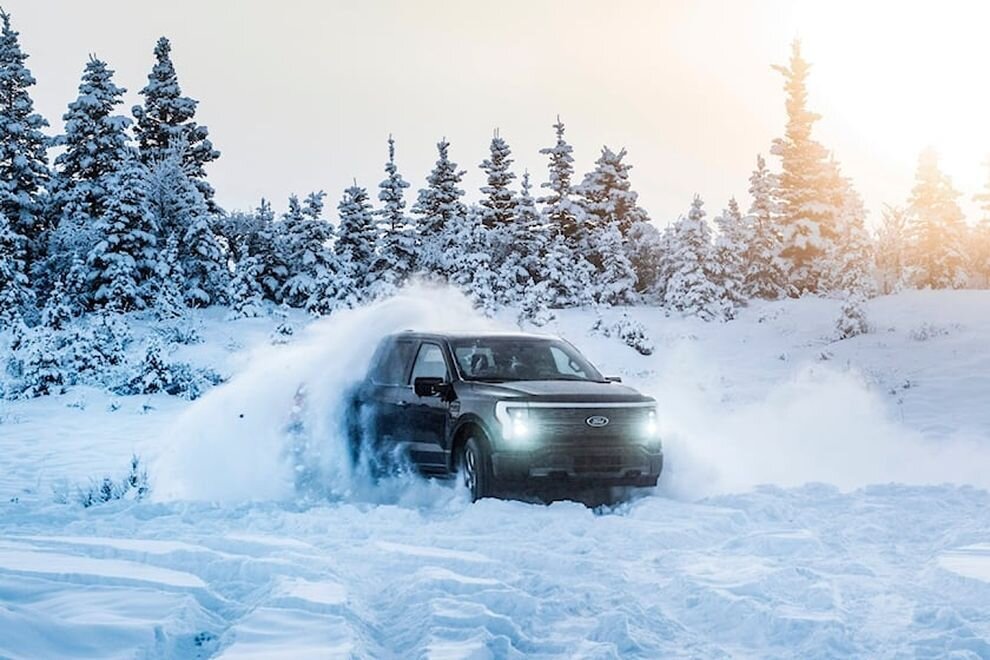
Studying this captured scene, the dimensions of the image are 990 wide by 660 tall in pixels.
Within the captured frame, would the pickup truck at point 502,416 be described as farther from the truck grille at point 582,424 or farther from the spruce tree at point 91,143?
the spruce tree at point 91,143

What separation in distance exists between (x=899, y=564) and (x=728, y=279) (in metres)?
34.9

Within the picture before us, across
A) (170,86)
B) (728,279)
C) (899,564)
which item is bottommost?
(899,564)

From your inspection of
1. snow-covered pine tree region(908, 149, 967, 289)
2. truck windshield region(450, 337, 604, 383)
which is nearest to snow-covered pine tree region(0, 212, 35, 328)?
truck windshield region(450, 337, 604, 383)

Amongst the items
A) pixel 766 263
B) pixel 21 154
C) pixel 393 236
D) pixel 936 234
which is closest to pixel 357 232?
pixel 393 236

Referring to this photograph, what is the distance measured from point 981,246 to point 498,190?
24.9 m

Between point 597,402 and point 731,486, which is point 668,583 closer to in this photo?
point 597,402

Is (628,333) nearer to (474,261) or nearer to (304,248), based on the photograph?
(474,261)

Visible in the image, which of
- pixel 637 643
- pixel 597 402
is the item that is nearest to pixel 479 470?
pixel 597 402

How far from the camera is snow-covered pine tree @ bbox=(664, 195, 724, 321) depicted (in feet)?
127

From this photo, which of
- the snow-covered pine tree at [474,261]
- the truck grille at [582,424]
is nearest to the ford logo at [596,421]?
the truck grille at [582,424]

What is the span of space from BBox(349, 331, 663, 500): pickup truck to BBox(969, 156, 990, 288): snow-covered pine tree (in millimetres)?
44871

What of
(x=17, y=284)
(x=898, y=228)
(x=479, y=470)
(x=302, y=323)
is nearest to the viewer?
(x=479, y=470)

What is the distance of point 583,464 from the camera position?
9.45 m

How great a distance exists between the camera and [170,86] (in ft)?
154
